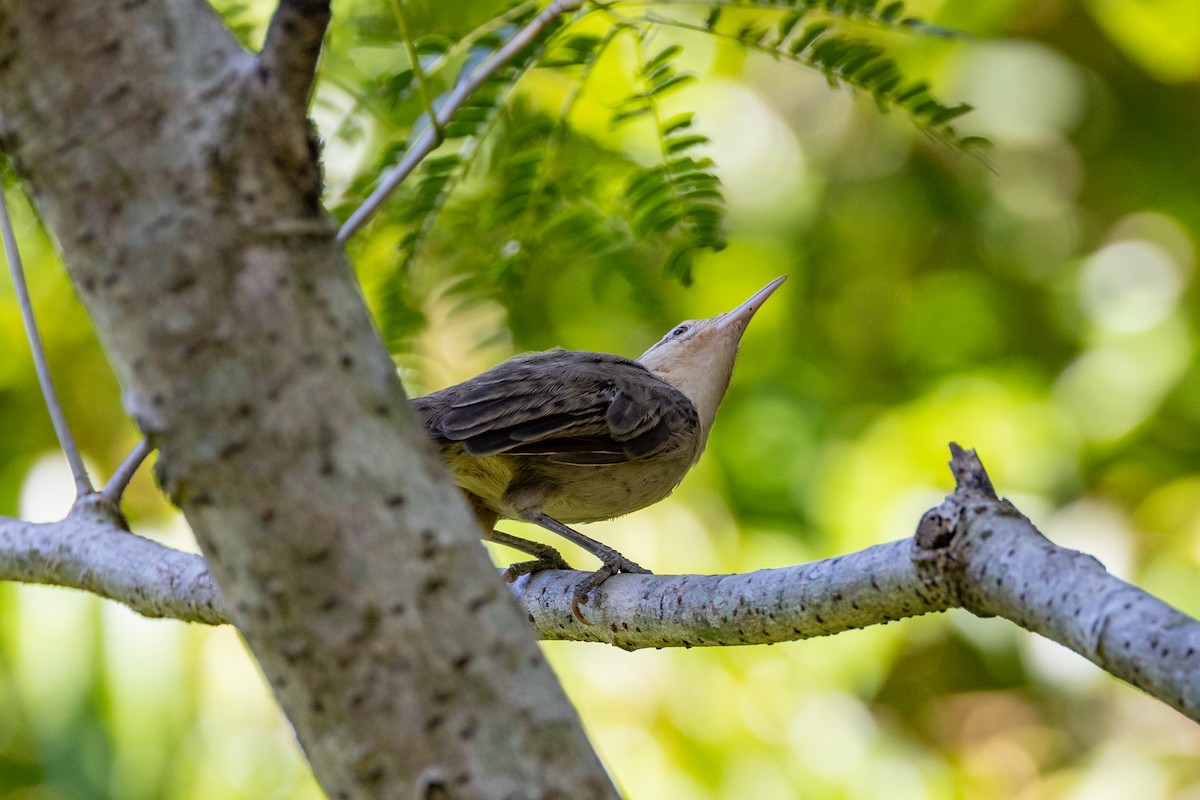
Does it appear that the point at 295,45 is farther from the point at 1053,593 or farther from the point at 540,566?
the point at 540,566

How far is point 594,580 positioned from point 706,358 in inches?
68.1

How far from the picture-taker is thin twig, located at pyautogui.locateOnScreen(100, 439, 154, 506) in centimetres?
303

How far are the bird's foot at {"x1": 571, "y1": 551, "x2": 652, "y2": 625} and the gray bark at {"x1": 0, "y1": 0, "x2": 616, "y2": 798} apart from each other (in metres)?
1.74

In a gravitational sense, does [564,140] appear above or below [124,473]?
above

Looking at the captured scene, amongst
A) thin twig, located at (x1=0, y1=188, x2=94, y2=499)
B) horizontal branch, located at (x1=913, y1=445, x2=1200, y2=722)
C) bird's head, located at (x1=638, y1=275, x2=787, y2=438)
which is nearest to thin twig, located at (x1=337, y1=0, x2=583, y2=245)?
thin twig, located at (x1=0, y1=188, x2=94, y2=499)

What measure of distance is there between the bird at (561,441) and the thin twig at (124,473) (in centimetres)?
94

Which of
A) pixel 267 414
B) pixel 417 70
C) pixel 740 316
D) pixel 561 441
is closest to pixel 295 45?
pixel 267 414

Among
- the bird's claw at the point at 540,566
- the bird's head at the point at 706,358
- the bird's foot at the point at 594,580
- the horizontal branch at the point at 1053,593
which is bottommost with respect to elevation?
the horizontal branch at the point at 1053,593

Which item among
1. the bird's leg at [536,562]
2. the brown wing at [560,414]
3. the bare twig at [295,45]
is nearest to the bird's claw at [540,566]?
the bird's leg at [536,562]

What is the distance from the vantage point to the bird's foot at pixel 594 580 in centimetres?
324

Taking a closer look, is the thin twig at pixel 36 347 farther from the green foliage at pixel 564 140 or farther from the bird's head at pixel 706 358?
the bird's head at pixel 706 358

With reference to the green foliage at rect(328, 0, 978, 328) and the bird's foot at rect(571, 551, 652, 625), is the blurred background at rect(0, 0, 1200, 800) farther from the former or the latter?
the bird's foot at rect(571, 551, 652, 625)

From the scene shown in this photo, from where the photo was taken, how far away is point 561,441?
3.83 meters

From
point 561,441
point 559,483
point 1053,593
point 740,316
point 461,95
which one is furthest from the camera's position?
point 740,316
